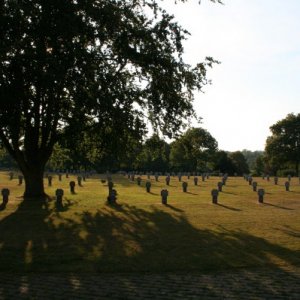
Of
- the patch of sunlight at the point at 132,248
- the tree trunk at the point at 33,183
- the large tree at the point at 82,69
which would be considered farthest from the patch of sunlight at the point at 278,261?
the tree trunk at the point at 33,183

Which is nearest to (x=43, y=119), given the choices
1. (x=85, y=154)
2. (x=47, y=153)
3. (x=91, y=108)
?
(x=47, y=153)

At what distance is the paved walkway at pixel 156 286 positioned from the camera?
781 centimetres

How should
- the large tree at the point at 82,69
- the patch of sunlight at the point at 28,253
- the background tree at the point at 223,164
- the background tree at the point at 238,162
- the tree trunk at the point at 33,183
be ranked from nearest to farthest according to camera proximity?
the patch of sunlight at the point at 28,253
the large tree at the point at 82,69
the tree trunk at the point at 33,183
the background tree at the point at 223,164
the background tree at the point at 238,162

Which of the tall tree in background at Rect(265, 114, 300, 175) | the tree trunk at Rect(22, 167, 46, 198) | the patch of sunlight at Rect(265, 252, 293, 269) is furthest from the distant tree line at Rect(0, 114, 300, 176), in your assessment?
the patch of sunlight at Rect(265, 252, 293, 269)

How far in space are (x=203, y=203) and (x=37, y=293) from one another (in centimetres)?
1639

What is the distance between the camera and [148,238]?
1338 centimetres

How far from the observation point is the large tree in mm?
18781

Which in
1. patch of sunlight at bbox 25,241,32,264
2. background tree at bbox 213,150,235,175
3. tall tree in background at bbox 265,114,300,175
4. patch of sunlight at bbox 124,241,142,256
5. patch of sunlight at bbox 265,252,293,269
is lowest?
patch of sunlight at bbox 25,241,32,264

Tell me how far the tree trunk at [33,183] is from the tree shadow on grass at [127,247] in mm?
9769

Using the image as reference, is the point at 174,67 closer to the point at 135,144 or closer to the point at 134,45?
the point at 134,45

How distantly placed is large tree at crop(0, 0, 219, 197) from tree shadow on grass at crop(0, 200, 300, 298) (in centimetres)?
609

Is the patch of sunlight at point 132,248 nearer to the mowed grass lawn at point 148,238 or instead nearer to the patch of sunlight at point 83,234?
the mowed grass lawn at point 148,238

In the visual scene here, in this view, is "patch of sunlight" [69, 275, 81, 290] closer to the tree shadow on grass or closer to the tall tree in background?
the tree shadow on grass

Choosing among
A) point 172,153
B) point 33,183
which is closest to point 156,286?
point 33,183
